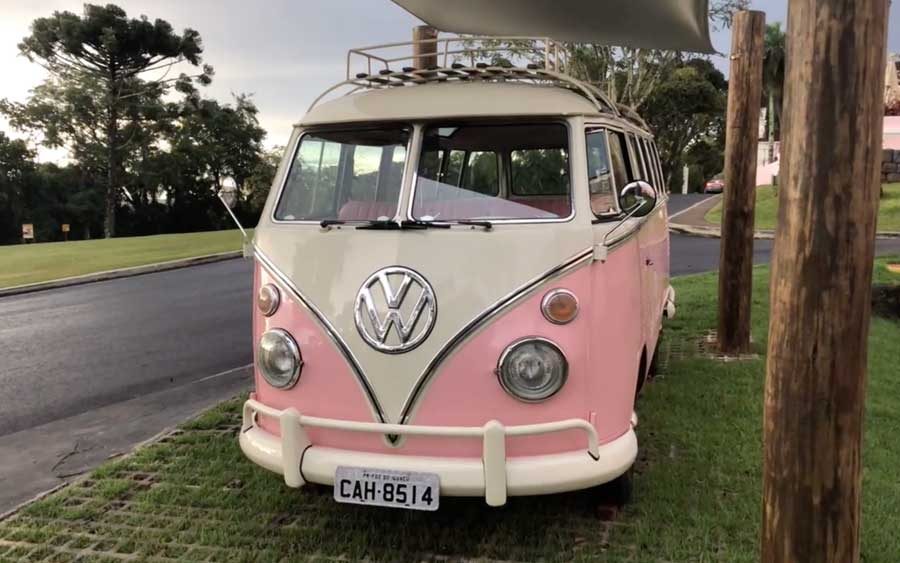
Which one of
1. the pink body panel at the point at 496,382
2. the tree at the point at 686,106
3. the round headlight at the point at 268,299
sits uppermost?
the tree at the point at 686,106

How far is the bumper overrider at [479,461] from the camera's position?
10.9 ft

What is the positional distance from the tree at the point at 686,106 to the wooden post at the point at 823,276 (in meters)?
31.6

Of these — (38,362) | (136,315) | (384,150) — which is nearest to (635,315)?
(384,150)

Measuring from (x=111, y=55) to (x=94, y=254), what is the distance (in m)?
20.7

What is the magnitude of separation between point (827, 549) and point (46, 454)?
4712 millimetres

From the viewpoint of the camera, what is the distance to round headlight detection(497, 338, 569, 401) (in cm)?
342

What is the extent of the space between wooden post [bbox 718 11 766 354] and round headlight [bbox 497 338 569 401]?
4.42 metres

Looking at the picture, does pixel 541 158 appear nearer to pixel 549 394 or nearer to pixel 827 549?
pixel 549 394

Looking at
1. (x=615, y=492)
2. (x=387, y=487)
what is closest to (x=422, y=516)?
(x=387, y=487)

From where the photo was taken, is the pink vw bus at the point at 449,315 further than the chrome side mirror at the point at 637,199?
No

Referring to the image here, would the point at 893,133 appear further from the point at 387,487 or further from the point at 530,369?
the point at 387,487

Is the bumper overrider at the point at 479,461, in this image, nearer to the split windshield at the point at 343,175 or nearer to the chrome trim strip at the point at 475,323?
the chrome trim strip at the point at 475,323

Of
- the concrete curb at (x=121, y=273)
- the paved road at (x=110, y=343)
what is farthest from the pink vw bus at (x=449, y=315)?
the concrete curb at (x=121, y=273)

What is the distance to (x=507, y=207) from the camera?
385cm
